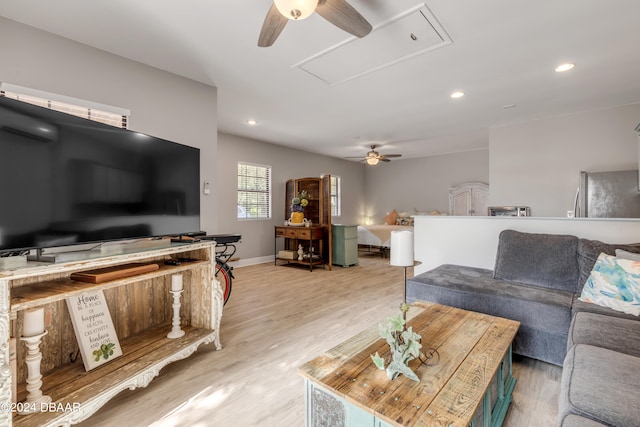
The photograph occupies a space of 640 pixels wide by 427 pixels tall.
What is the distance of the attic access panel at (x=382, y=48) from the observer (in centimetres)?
217

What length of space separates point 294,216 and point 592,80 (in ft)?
15.6

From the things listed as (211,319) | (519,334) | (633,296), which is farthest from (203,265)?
(633,296)

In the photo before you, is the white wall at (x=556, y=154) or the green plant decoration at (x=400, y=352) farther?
the white wall at (x=556, y=154)

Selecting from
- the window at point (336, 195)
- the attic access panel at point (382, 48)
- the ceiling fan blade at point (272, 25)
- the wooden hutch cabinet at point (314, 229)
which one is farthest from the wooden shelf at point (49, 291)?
the window at point (336, 195)

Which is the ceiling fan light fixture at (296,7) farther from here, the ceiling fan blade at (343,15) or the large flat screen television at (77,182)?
the large flat screen television at (77,182)

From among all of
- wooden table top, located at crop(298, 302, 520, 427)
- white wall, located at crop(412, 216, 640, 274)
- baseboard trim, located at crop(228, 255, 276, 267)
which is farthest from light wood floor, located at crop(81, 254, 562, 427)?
baseboard trim, located at crop(228, 255, 276, 267)

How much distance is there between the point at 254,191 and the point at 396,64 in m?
4.07

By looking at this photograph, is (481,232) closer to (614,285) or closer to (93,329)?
(614,285)

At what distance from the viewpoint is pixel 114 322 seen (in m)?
2.01

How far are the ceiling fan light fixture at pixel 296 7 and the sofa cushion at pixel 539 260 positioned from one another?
8.49 feet

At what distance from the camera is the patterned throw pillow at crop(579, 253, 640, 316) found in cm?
179

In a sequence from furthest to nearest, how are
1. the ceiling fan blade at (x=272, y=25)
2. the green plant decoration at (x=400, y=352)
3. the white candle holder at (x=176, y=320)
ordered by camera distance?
the white candle holder at (x=176, y=320) → the ceiling fan blade at (x=272, y=25) → the green plant decoration at (x=400, y=352)

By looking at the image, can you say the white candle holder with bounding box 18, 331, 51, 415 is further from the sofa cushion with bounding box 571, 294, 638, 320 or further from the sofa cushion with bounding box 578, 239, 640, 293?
the sofa cushion with bounding box 578, 239, 640, 293

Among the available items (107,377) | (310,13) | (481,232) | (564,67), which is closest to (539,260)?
(481,232)
